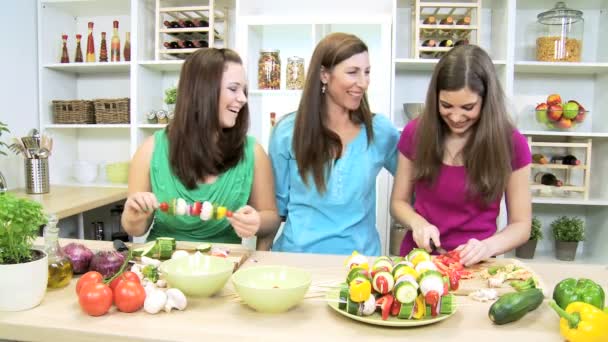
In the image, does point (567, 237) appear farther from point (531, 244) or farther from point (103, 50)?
point (103, 50)

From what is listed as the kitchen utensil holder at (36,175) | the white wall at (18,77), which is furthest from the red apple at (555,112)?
the white wall at (18,77)

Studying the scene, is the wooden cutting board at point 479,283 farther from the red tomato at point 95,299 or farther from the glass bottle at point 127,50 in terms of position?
the glass bottle at point 127,50

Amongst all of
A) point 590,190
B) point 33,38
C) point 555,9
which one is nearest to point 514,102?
point 555,9

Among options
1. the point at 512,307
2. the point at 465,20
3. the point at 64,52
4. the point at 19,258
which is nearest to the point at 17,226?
the point at 19,258

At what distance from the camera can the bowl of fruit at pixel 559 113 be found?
292 centimetres

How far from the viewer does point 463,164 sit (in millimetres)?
1727

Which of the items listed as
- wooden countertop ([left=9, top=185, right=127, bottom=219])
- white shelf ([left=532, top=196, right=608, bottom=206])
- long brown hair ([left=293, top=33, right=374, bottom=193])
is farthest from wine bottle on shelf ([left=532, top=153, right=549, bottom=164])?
wooden countertop ([left=9, top=185, right=127, bottom=219])

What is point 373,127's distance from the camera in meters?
1.99

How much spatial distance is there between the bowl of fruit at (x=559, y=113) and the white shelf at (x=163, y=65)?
2229mm

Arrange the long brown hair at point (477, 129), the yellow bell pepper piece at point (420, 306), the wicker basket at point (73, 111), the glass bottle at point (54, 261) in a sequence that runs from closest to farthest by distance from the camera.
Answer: the yellow bell pepper piece at point (420, 306) < the glass bottle at point (54, 261) < the long brown hair at point (477, 129) < the wicker basket at point (73, 111)

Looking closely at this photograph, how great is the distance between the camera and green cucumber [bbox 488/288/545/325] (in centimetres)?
101

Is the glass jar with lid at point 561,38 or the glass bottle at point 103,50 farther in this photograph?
the glass bottle at point 103,50

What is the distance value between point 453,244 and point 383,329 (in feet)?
2.73

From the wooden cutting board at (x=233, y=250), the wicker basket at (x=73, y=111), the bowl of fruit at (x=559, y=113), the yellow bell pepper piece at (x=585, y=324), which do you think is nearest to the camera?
the yellow bell pepper piece at (x=585, y=324)
